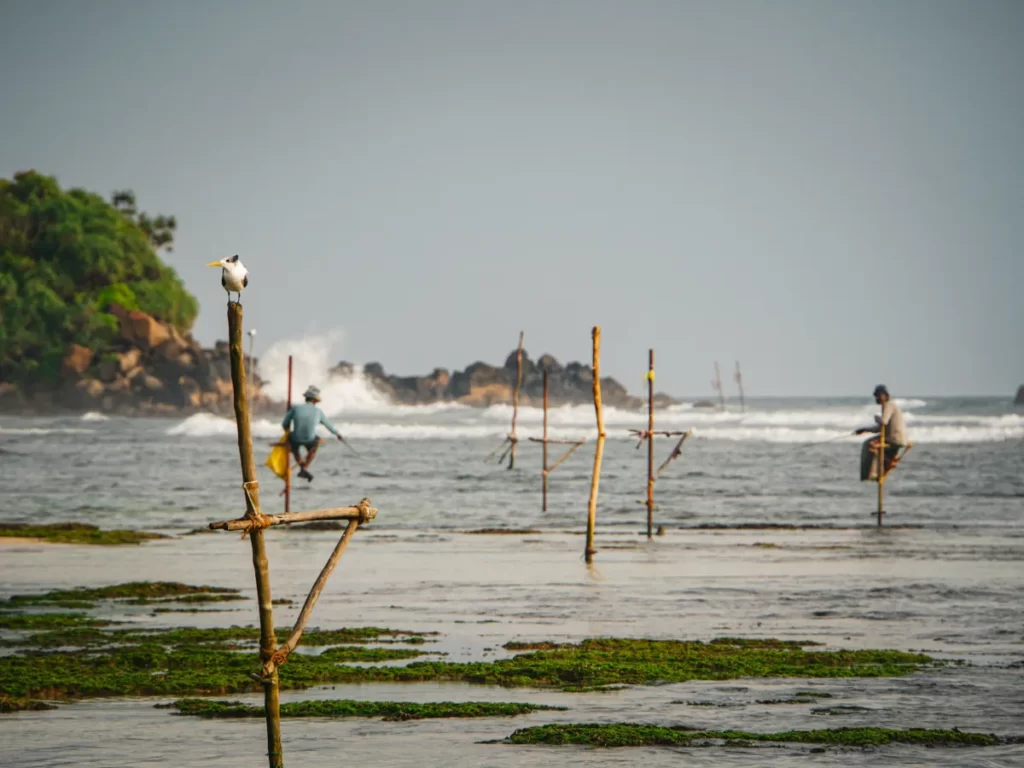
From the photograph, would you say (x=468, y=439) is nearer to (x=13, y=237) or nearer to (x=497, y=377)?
(x=13, y=237)

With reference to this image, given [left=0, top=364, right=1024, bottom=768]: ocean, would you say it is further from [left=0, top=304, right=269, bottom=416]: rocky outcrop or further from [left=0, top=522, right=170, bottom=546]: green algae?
[left=0, top=304, right=269, bottom=416]: rocky outcrop

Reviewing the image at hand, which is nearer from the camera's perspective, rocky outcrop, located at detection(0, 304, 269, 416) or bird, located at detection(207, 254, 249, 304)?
bird, located at detection(207, 254, 249, 304)

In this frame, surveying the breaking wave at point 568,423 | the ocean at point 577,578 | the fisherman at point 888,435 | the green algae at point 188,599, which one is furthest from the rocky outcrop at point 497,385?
the green algae at point 188,599

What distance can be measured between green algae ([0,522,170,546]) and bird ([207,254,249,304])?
15445mm

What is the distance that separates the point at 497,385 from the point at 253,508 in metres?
120

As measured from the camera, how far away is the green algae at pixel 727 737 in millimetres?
8625

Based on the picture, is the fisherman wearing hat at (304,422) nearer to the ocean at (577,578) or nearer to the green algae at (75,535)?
the ocean at (577,578)

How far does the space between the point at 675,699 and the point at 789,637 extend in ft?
10.1

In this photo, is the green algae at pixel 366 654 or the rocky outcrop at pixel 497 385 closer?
the green algae at pixel 366 654

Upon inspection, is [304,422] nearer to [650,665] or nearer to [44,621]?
[44,621]

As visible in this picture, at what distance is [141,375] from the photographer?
92438 millimetres

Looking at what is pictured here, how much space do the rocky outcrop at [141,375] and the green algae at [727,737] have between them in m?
84.1

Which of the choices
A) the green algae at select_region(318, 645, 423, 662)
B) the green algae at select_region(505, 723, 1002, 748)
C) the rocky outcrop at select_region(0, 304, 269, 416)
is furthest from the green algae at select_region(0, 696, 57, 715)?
the rocky outcrop at select_region(0, 304, 269, 416)

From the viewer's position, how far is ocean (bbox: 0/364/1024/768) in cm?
877
